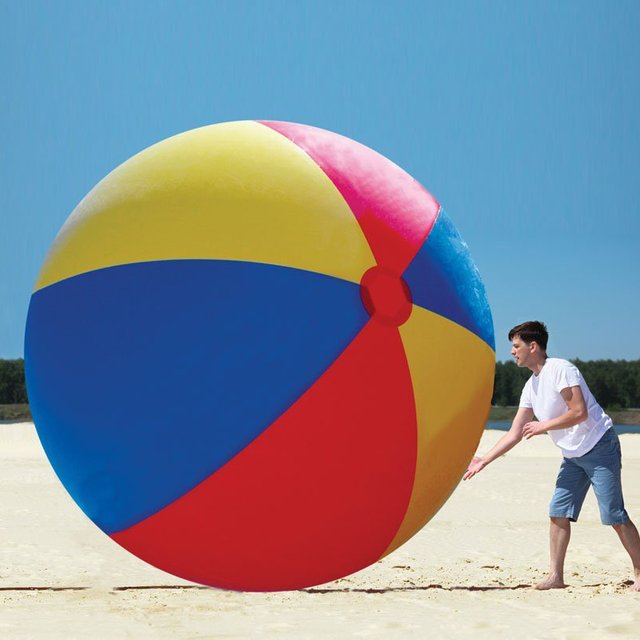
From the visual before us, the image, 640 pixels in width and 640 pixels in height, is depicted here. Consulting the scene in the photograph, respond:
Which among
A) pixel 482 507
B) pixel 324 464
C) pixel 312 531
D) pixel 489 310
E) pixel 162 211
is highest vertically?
pixel 162 211

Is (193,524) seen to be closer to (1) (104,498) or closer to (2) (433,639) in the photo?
(1) (104,498)

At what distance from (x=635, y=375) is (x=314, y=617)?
3014cm

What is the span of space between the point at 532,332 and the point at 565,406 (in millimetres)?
494

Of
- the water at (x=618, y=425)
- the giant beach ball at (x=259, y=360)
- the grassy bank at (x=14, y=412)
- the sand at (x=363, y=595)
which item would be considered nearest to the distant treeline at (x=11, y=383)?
the grassy bank at (x=14, y=412)

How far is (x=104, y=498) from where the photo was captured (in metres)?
3.85

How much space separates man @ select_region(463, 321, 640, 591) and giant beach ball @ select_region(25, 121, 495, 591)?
52.4 inches

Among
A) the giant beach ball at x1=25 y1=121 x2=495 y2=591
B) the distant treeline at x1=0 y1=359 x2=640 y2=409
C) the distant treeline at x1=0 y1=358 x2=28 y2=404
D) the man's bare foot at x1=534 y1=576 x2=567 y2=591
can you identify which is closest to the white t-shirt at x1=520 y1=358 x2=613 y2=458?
the man's bare foot at x1=534 y1=576 x2=567 y2=591

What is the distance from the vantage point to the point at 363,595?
16.6 feet

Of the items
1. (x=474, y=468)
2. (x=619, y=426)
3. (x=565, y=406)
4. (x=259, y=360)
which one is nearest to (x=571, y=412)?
(x=565, y=406)

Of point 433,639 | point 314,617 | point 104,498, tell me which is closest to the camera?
point 104,498

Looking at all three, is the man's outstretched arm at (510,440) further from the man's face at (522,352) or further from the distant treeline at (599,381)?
the distant treeline at (599,381)

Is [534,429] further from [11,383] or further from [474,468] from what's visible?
[11,383]

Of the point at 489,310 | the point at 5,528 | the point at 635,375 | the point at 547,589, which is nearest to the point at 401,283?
the point at 489,310

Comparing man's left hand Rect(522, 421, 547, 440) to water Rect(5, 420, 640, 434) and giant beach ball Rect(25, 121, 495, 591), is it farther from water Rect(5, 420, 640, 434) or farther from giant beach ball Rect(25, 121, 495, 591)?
water Rect(5, 420, 640, 434)
